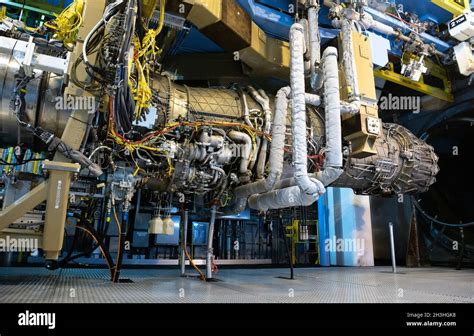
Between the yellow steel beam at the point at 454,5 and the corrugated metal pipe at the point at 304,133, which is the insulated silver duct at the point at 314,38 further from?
the yellow steel beam at the point at 454,5

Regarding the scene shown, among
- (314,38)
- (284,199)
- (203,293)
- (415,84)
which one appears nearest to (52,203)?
(203,293)

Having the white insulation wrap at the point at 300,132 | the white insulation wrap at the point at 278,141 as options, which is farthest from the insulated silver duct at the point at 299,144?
the white insulation wrap at the point at 278,141

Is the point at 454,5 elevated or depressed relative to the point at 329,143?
elevated

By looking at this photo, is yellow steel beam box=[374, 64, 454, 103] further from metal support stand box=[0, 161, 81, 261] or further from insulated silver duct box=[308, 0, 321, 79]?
metal support stand box=[0, 161, 81, 261]

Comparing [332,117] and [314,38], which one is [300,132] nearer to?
[332,117]

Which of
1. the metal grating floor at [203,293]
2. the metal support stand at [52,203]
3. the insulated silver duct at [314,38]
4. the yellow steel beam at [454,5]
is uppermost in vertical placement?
the yellow steel beam at [454,5]

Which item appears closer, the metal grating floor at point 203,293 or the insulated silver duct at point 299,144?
the metal grating floor at point 203,293

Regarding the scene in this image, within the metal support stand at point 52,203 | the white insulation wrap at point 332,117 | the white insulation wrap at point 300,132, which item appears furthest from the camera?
the white insulation wrap at point 332,117

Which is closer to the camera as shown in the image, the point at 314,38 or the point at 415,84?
the point at 314,38

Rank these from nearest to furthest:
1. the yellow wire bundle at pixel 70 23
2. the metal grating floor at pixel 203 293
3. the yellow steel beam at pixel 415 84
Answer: the metal grating floor at pixel 203 293
the yellow wire bundle at pixel 70 23
the yellow steel beam at pixel 415 84

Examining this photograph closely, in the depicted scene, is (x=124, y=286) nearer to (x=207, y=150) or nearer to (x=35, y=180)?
(x=35, y=180)

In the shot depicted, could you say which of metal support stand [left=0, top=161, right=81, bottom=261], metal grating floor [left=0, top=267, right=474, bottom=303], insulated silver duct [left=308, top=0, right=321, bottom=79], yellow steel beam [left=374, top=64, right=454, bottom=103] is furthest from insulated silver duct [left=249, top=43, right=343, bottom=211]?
yellow steel beam [left=374, top=64, right=454, bottom=103]

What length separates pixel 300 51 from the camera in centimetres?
309
